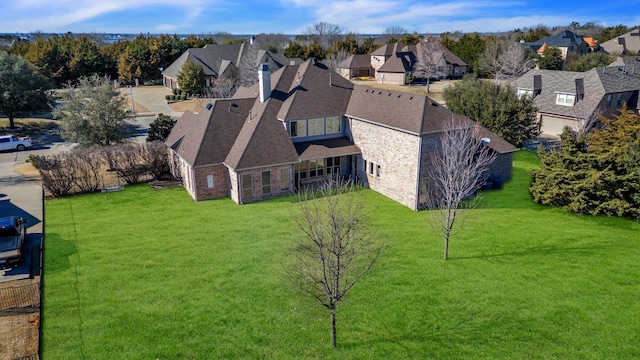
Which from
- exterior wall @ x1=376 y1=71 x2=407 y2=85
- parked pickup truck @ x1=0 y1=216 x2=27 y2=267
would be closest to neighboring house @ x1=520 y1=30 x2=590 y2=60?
exterior wall @ x1=376 y1=71 x2=407 y2=85

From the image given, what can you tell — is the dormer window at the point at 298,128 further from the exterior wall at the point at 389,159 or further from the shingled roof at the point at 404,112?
the exterior wall at the point at 389,159

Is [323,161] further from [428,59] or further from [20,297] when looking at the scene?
[428,59]

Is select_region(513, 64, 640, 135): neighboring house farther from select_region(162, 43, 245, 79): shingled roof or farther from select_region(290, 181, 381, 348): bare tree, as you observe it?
select_region(162, 43, 245, 79): shingled roof

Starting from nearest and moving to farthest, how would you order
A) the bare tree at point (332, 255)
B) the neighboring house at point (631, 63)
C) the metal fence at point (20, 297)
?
the bare tree at point (332, 255), the metal fence at point (20, 297), the neighboring house at point (631, 63)

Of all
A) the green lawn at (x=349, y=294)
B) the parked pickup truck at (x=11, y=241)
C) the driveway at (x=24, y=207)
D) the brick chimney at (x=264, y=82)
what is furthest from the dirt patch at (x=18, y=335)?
the brick chimney at (x=264, y=82)

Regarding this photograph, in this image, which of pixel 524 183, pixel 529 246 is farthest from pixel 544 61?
pixel 529 246

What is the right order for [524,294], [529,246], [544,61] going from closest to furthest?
[524,294]
[529,246]
[544,61]

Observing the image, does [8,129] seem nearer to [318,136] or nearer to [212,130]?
[212,130]
